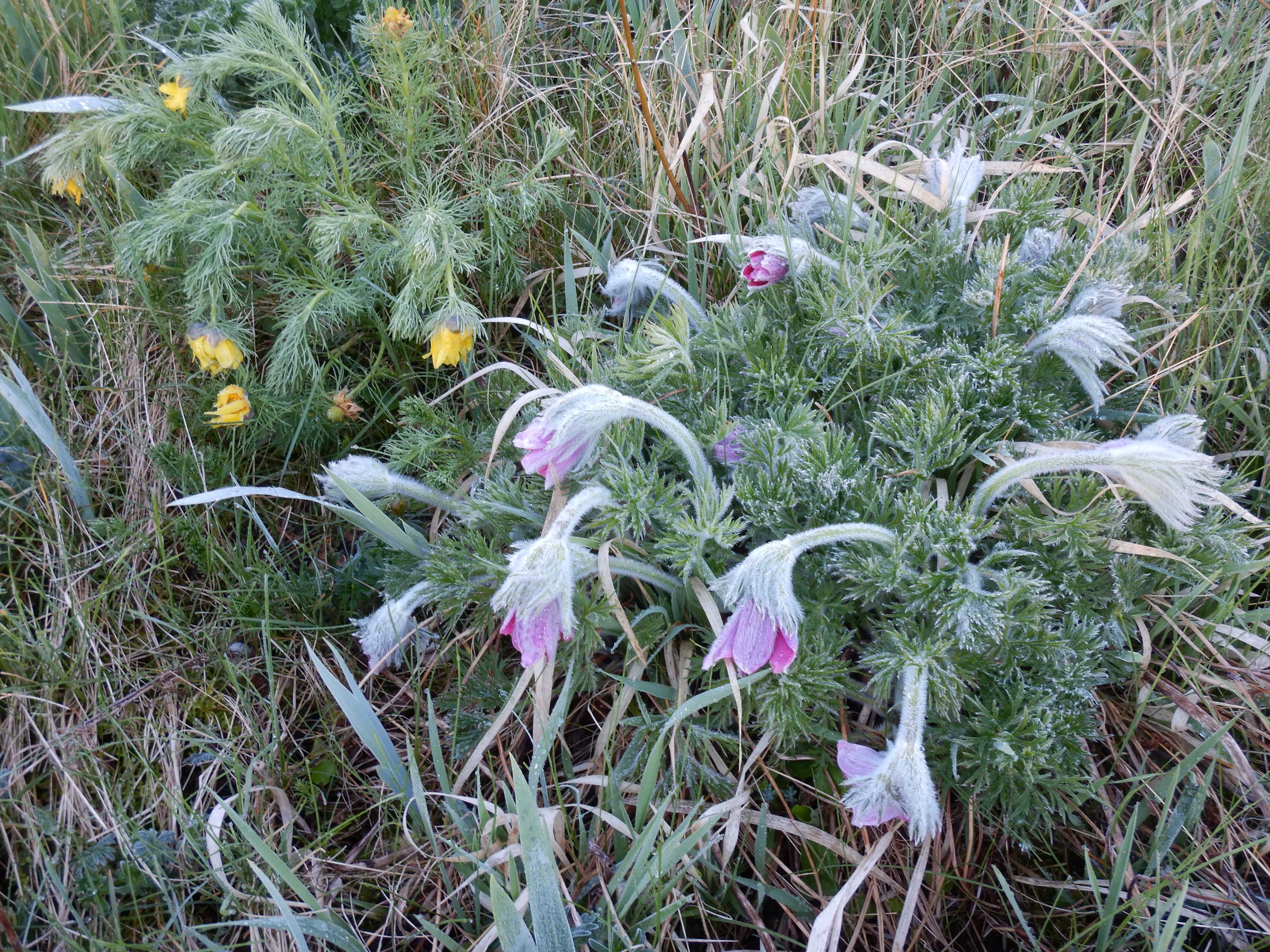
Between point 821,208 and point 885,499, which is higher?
point 821,208

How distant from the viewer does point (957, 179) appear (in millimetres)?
1752

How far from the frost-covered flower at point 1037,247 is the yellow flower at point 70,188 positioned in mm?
2102

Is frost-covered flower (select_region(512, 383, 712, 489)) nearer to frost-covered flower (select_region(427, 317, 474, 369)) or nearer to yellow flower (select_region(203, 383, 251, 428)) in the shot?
frost-covered flower (select_region(427, 317, 474, 369))

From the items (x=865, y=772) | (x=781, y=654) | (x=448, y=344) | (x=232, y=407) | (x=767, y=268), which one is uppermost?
(x=767, y=268)

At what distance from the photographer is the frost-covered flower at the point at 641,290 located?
5.92 feet

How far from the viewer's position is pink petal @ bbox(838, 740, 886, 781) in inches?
48.8

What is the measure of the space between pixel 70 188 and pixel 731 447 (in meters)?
1.79

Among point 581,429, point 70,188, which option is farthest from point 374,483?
point 70,188

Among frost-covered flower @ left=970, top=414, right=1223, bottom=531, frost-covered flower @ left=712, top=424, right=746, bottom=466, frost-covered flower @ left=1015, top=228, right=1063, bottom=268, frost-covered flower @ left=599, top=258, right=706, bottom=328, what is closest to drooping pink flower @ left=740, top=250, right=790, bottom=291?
frost-covered flower @ left=599, top=258, right=706, bottom=328

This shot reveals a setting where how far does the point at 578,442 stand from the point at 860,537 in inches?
18.1

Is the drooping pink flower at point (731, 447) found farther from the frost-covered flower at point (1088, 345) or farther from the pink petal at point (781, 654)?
the frost-covered flower at point (1088, 345)

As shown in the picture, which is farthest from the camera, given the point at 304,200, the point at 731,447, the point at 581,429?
the point at 304,200

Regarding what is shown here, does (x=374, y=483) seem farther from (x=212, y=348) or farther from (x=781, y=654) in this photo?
(x=781, y=654)

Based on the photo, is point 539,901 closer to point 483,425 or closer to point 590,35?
point 483,425
